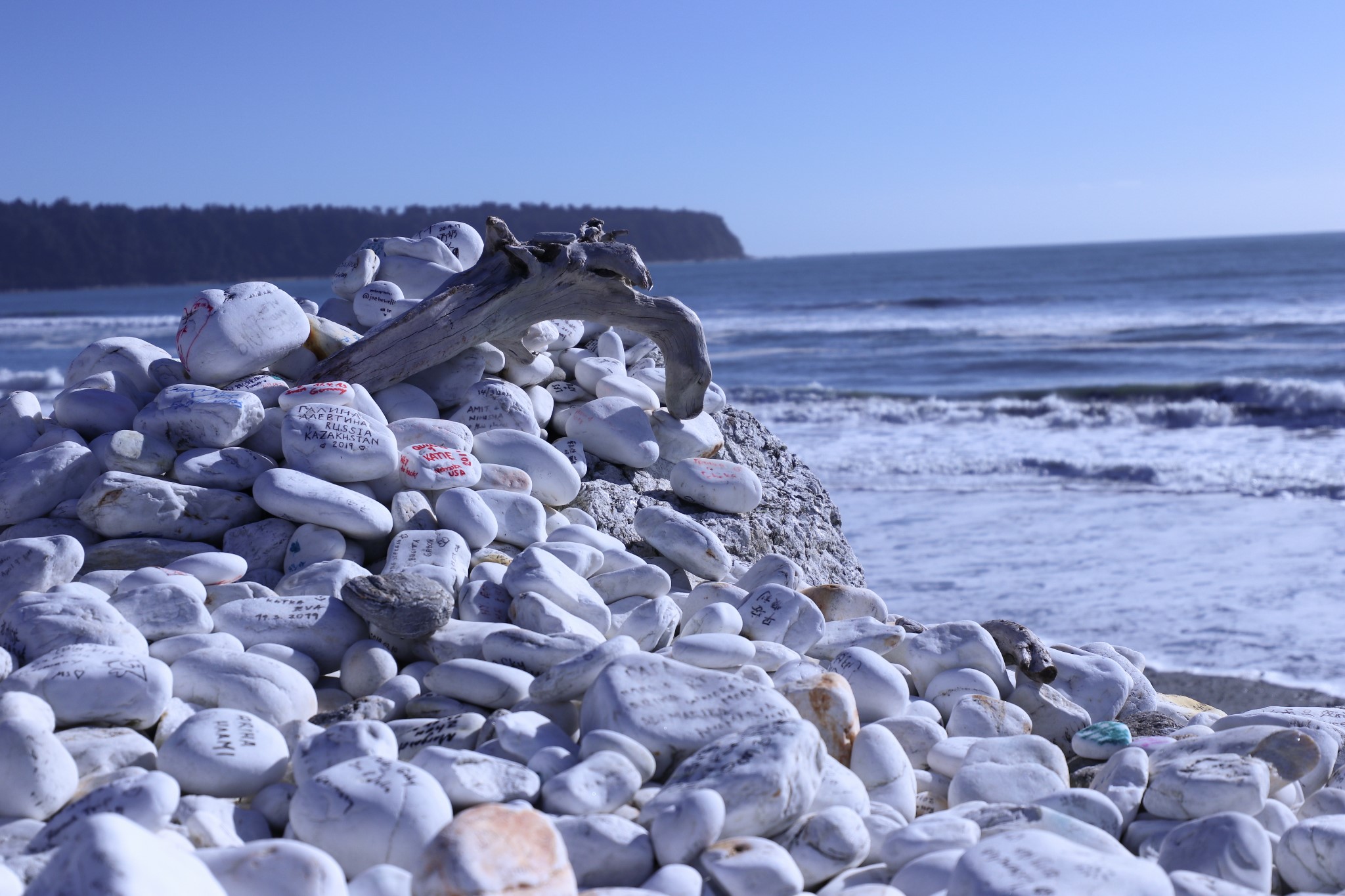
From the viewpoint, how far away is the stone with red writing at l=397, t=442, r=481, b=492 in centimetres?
273

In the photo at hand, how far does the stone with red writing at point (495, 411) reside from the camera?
3.19m

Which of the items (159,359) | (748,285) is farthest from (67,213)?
(159,359)

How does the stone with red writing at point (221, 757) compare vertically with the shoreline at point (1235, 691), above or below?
above

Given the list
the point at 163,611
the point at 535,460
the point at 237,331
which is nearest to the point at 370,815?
the point at 163,611

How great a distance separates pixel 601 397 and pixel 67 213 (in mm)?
63034

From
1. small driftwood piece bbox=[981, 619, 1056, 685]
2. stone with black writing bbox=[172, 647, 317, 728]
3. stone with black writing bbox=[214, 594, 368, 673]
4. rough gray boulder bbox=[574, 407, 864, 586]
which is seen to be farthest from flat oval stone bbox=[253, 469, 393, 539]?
small driftwood piece bbox=[981, 619, 1056, 685]

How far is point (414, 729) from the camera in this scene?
1.80 meters

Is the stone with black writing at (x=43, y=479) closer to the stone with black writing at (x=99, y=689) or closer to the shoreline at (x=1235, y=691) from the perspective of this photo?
the stone with black writing at (x=99, y=689)

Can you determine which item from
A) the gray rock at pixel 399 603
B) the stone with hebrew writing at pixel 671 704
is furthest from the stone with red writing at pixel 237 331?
the stone with hebrew writing at pixel 671 704

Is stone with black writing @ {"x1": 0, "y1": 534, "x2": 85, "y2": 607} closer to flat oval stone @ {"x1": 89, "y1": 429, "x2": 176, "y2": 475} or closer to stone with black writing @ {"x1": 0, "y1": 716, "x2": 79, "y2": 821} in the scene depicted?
flat oval stone @ {"x1": 89, "y1": 429, "x2": 176, "y2": 475}

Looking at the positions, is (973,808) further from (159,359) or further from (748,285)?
(748,285)

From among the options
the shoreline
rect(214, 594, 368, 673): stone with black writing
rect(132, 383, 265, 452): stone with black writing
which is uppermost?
rect(132, 383, 265, 452): stone with black writing

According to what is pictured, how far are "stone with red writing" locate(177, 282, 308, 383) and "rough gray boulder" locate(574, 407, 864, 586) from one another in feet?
3.29

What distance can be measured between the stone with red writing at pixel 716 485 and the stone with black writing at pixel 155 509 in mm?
1238
